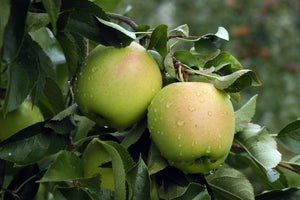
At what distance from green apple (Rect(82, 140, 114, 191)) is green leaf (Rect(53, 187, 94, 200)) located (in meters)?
0.13

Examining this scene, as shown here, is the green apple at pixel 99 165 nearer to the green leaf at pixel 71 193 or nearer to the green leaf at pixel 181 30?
the green leaf at pixel 71 193

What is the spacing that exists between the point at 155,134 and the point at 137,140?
5 centimetres

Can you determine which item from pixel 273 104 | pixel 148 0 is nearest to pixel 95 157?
pixel 273 104

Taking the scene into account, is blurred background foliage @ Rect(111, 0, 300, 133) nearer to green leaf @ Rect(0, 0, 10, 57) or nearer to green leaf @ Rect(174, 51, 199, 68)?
green leaf @ Rect(174, 51, 199, 68)

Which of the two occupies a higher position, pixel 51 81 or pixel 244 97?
pixel 51 81

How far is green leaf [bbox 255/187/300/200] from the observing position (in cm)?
69

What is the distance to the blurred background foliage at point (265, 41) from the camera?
3496 millimetres

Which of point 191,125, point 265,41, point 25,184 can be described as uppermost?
point 191,125

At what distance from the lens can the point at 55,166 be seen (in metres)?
0.56

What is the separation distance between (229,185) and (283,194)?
102 mm

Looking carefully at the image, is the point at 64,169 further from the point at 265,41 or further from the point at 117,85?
the point at 265,41

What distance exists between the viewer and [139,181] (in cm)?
56

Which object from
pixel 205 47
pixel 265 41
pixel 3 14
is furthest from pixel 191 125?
pixel 265 41

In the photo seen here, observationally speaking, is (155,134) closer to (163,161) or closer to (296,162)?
(163,161)
